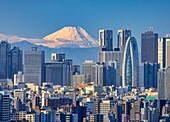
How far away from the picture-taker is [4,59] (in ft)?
149

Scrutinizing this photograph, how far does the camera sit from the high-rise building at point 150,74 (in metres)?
42.4

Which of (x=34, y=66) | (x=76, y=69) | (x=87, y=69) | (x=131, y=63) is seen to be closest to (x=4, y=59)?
(x=34, y=66)

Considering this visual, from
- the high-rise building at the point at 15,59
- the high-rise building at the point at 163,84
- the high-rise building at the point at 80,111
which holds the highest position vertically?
the high-rise building at the point at 15,59

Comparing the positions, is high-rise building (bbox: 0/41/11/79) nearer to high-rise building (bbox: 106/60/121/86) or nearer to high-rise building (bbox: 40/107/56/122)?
high-rise building (bbox: 106/60/121/86)

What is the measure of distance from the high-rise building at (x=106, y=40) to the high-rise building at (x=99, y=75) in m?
4.41

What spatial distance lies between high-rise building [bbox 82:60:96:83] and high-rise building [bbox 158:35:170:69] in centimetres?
362

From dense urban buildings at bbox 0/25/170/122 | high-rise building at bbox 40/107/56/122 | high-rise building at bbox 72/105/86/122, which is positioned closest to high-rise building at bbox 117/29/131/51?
dense urban buildings at bbox 0/25/170/122

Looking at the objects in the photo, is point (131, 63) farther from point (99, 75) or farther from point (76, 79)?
point (76, 79)

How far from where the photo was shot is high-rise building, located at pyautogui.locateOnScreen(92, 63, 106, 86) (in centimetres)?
4372

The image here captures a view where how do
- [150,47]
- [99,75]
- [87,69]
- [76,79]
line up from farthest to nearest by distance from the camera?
[150,47] → [87,69] → [99,75] → [76,79]

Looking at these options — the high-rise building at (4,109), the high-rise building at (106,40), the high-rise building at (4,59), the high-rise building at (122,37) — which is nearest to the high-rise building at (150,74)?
the high-rise building at (122,37)

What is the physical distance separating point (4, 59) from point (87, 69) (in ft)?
14.0

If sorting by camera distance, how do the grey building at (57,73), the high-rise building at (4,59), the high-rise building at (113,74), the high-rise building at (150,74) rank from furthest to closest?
1. the high-rise building at (113,74)
2. the grey building at (57,73)
3. the high-rise building at (4,59)
4. the high-rise building at (150,74)

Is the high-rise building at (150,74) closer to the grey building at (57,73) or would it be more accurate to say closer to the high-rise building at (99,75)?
the high-rise building at (99,75)
